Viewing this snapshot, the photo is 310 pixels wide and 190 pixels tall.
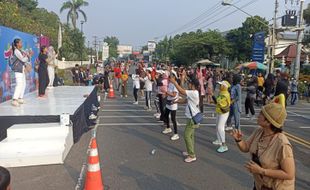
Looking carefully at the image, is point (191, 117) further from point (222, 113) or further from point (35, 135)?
point (35, 135)

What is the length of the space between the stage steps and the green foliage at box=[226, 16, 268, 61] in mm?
40523

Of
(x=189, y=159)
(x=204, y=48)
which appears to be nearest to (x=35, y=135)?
(x=189, y=159)

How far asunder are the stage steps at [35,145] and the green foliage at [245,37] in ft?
133

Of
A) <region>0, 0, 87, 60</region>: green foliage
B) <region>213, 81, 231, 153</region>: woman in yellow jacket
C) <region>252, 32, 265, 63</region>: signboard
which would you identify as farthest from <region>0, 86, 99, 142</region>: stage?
<region>252, 32, 265, 63</region>: signboard

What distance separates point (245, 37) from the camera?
152ft

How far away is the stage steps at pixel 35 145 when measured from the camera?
21.5 ft

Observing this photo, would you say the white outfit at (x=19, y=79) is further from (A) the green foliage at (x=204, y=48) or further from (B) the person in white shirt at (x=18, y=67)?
(A) the green foliage at (x=204, y=48)

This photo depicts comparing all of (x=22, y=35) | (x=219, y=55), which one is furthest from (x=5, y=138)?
(x=219, y=55)

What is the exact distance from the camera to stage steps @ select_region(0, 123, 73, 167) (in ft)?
21.5

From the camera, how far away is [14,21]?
28891mm

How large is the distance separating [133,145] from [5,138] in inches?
110

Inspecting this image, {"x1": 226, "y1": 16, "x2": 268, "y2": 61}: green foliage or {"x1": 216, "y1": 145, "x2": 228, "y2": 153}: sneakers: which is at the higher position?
{"x1": 226, "y1": 16, "x2": 268, "y2": 61}: green foliage

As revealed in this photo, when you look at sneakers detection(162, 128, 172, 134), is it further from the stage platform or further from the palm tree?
the palm tree

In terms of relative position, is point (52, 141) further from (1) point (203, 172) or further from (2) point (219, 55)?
(2) point (219, 55)
